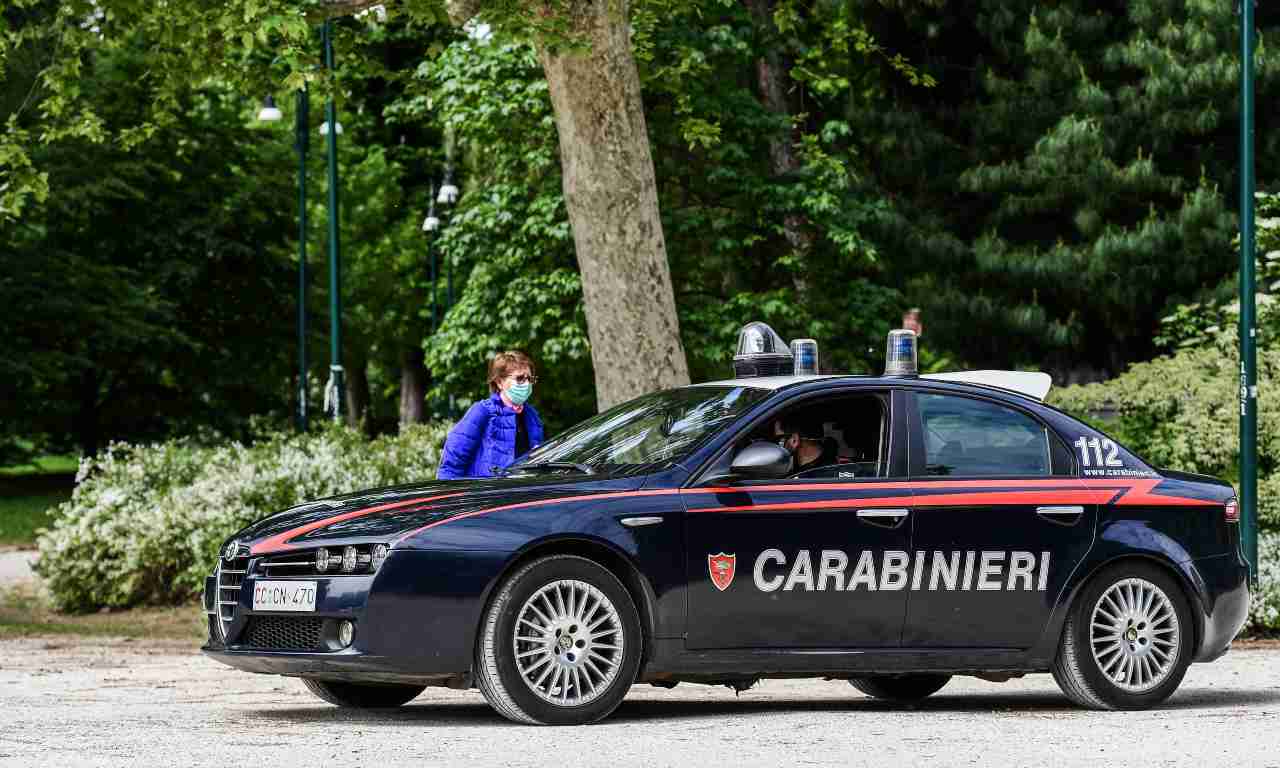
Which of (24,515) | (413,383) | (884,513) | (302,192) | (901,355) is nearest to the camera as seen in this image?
(884,513)

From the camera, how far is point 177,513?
56.5ft

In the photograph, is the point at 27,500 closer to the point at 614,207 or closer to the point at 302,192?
the point at 302,192

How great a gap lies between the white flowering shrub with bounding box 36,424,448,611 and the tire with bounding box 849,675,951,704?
21.6ft

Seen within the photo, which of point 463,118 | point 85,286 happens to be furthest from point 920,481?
point 85,286

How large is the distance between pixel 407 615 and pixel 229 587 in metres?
1.03

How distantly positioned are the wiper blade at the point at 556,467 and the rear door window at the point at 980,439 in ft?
5.27

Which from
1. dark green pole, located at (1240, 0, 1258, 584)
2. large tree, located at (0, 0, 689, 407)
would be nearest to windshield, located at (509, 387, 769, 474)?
large tree, located at (0, 0, 689, 407)

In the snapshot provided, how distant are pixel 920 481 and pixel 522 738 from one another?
240 centimetres

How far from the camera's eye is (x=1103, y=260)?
2898 centimetres

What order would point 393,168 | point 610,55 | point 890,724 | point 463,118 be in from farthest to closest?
point 393,168, point 463,118, point 610,55, point 890,724

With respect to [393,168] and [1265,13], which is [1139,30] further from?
[393,168]

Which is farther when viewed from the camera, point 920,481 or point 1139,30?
point 1139,30

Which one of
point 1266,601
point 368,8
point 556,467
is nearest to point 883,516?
point 556,467

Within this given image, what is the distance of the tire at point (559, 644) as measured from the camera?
8828mm
